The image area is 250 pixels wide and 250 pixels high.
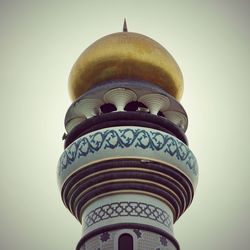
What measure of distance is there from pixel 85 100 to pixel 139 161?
3.74 feet

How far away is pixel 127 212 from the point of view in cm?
705

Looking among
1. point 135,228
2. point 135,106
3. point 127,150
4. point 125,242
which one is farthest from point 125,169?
point 135,106

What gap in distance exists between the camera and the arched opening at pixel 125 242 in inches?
269

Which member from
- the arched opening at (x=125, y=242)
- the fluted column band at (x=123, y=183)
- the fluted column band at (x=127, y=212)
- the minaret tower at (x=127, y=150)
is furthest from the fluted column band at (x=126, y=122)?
the arched opening at (x=125, y=242)

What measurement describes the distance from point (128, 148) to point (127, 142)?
0.08 m

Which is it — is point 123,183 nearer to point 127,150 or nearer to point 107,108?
point 127,150

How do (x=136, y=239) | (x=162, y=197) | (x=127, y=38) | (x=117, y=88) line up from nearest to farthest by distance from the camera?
(x=136, y=239) < (x=162, y=197) < (x=117, y=88) < (x=127, y=38)

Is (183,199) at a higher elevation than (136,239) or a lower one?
higher

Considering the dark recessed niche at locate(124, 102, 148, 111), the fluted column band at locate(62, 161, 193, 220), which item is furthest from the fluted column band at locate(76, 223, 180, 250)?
the dark recessed niche at locate(124, 102, 148, 111)

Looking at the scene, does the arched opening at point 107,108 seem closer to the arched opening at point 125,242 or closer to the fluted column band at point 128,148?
the fluted column band at point 128,148

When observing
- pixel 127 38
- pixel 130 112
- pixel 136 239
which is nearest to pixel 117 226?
pixel 136 239

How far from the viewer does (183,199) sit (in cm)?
760

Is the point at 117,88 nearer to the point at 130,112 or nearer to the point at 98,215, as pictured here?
the point at 130,112

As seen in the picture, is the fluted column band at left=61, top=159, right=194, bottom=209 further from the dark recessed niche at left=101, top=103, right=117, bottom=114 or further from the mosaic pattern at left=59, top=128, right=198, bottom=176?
the dark recessed niche at left=101, top=103, right=117, bottom=114
